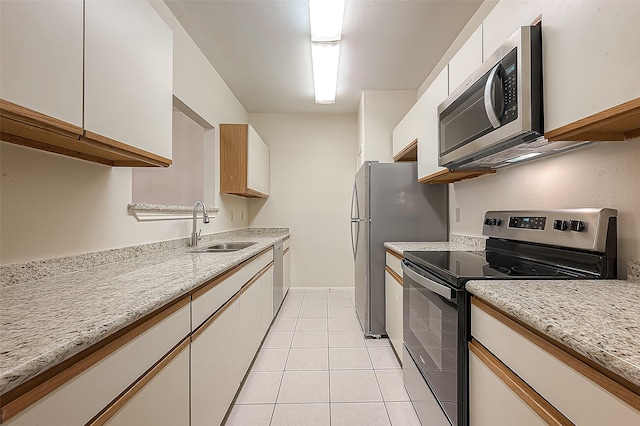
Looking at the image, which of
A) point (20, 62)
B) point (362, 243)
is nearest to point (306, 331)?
point (362, 243)

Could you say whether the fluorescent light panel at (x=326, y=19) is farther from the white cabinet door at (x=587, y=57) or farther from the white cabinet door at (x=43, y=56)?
the white cabinet door at (x=43, y=56)

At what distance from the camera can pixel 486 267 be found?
1.46 metres

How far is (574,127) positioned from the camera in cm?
102

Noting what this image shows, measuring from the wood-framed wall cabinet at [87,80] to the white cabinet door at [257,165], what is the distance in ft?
6.49

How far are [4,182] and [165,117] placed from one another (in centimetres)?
65

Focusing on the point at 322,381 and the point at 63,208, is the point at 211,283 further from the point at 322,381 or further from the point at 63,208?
the point at 322,381

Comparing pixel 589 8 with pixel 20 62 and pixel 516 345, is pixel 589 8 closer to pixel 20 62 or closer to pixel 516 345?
pixel 516 345

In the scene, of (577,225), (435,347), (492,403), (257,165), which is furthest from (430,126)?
(257,165)

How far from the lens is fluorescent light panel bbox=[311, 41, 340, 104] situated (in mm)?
2699

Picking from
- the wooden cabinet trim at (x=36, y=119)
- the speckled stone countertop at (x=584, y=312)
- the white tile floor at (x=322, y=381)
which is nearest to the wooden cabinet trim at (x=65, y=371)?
the wooden cabinet trim at (x=36, y=119)

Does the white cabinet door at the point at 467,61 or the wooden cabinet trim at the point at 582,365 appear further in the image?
the white cabinet door at the point at 467,61

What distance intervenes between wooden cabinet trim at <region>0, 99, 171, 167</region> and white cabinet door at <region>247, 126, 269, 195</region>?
2.02 m

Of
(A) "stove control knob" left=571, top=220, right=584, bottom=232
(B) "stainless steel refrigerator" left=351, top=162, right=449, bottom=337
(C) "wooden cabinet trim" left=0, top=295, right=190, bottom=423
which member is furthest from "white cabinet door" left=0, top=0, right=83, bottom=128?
(B) "stainless steel refrigerator" left=351, top=162, right=449, bottom=337

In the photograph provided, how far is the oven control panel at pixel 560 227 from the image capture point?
3.81 ft
